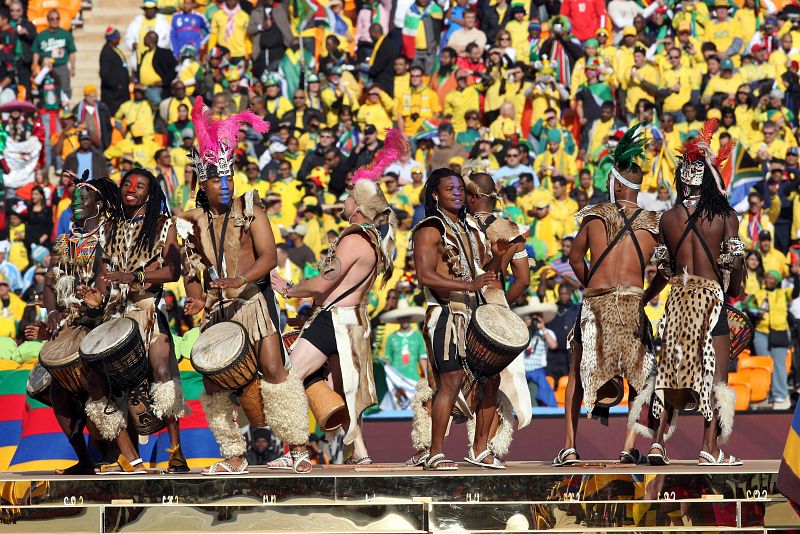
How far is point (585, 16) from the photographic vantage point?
21672 millimetres

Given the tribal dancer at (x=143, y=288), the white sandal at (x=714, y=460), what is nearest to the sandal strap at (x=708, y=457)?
the white sandal at (x=714, y=460)

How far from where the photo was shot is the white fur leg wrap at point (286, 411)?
10617 millimetres

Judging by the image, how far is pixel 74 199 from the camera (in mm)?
11359

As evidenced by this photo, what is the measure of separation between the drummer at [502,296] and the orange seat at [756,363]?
516 centimetres

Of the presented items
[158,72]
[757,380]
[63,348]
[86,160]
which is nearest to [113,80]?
[158,72]

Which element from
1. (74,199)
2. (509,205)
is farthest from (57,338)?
(509,205)

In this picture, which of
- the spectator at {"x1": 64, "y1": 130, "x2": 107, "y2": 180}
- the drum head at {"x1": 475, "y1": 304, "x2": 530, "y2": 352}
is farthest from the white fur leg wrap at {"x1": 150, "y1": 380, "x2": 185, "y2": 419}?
the spectator at {"x1": 64, "y1": 130, "x2": 107, "y2": 180}

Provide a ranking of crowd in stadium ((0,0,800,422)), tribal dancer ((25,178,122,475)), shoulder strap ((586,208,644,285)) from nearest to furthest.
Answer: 1. tribal dancer ((25,178,122,475))
2. shoulder strap ((586,208,644,285))
3. crowd in stadium ((0,0,800,422))

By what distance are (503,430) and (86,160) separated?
1026 cm

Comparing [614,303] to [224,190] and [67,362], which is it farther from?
[67,362]

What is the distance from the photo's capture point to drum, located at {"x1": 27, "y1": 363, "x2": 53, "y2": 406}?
445 inches

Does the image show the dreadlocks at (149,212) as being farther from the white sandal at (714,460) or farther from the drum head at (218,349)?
the white sandal at (714,460)

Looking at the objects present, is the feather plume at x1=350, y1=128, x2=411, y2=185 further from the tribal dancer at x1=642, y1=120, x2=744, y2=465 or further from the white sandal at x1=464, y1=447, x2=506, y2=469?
the white sandal at x1=464, y1=447, x2=506, y2=469

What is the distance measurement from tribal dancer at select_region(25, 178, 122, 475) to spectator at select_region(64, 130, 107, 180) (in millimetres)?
8589
